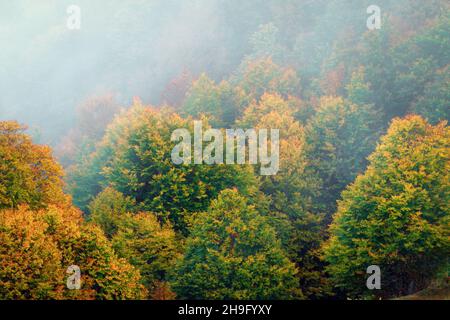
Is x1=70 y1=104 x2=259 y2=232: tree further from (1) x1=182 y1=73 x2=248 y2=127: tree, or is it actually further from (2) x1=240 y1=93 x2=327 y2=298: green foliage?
(1) x1=182 y1=73 x2=248 y2=127: tree

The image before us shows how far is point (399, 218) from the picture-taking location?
3944 cm

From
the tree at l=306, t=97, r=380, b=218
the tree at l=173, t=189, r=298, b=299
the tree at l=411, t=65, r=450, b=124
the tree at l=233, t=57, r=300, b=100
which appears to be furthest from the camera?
the tree at l=233, t=57, r=300, b=100

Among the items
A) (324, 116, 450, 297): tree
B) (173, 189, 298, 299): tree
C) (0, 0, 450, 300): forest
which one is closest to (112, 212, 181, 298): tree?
(0, 0, 450, 300): forest

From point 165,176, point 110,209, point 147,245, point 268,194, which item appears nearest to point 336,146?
point 268,194

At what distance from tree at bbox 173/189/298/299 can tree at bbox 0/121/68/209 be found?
10.6m

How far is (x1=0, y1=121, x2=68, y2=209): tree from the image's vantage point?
36719 millimetres

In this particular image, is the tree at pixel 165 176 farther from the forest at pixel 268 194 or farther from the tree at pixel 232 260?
the tree at pixel 232 260

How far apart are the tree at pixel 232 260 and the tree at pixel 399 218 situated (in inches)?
198

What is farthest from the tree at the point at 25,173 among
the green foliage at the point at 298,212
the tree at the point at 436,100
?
the tree at the point at 436,100

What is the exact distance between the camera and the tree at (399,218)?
1526 inches

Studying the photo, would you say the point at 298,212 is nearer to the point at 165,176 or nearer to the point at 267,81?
the point at 165,176

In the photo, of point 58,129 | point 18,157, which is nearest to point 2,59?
point 58,129
